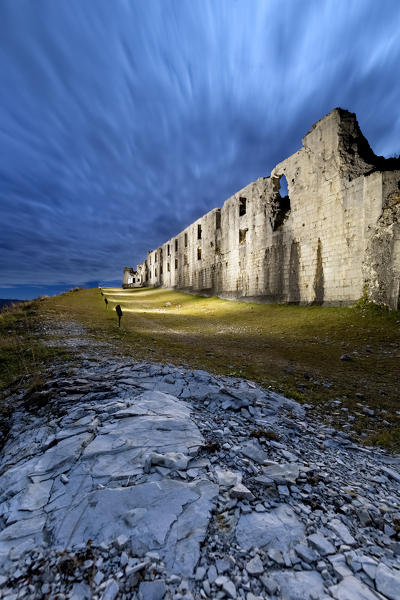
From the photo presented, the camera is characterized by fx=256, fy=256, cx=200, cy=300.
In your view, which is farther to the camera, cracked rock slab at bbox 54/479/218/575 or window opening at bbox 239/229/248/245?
window opening at bbox 239/229/248/245

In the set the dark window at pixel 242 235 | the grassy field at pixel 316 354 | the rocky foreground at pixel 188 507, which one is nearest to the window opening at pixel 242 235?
the dark window at pixel 242 235

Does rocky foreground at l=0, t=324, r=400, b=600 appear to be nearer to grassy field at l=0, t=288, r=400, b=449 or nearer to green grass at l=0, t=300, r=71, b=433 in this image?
green grass at l=0, t=300, r=71, b=433

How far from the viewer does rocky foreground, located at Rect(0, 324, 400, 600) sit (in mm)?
1276

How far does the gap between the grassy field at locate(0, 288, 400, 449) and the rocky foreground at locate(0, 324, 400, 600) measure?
3.65ft

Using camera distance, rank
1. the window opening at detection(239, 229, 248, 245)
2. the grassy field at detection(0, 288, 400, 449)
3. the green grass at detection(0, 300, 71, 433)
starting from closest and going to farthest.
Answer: the green grass at detection(0, 300, 71, 433) < the grassy field at detection(0, 288, 400, 449) < the window opening at detection(239, 229, 248, 245)

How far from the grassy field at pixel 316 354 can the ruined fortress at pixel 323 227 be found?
1.45m

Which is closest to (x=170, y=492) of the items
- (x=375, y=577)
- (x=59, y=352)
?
(x=375, y=577)

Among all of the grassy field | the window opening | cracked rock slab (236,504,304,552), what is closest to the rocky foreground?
cracked rock slab (236,504,304,552)

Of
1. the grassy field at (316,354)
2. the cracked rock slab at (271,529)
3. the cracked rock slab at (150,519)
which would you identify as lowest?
the grassy field at (316,354)

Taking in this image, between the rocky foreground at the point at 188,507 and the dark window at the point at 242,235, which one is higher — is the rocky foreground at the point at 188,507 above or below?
below

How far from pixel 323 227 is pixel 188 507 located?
42.8 ft

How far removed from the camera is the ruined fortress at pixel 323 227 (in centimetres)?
984

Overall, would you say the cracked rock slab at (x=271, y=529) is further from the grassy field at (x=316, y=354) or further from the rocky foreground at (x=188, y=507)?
the grassy field at (x=316, y=354)

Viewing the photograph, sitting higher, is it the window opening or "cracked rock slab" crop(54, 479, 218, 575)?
the window opening
